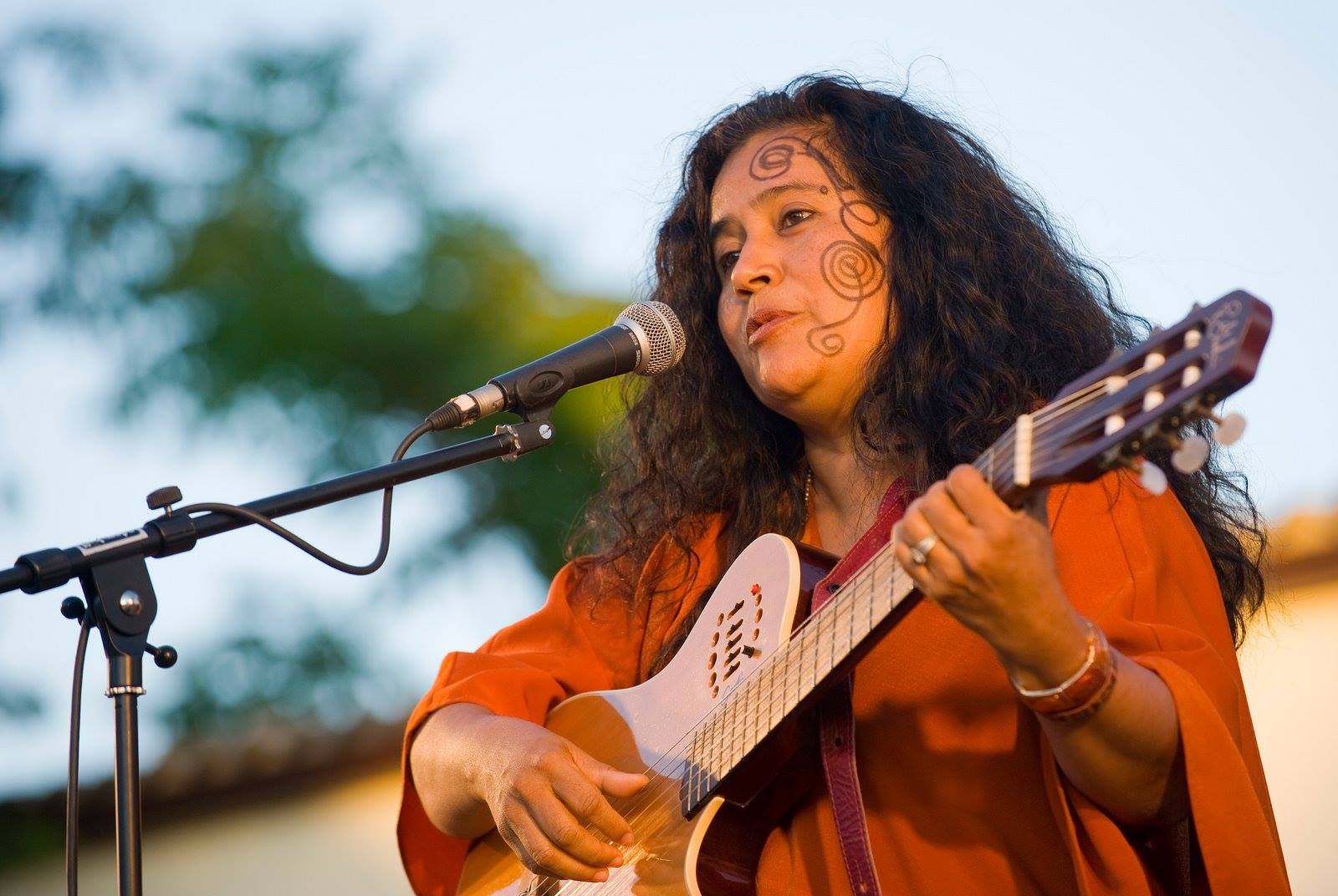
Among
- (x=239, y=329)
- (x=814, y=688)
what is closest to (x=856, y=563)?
(x=814, y=688)

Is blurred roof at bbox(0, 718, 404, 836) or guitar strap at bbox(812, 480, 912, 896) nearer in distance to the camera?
guitar strap at bbox(812, 480, 912, 896)

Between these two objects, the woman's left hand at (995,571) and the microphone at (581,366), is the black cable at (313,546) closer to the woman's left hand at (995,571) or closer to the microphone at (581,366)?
the microphone at (581,366)

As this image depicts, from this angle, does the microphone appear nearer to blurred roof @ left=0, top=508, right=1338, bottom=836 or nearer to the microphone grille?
the microphone grille

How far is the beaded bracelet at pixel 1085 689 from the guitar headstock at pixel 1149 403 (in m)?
0.25

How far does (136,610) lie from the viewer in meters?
2.18

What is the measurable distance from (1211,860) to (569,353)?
1322mm

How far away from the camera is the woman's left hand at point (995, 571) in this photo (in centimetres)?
189

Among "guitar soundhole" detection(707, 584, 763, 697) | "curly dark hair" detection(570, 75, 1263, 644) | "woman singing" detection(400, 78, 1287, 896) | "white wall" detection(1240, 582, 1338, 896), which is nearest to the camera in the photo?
"woman singing" detection(400, 78, 1287, 896)

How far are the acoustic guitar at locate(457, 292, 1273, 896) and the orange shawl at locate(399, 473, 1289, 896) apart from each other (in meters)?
0.19

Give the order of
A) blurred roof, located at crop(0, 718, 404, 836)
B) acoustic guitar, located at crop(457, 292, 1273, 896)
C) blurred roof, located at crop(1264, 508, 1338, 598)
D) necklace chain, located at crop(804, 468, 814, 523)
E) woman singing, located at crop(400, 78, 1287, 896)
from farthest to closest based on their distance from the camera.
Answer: blurred roof, located at crop(0, 718, 404, 836) < blurred roof, located at crop(1264, 508, 1338, 598) < necklace chain, located at crop(804, 468, 814, 523) < woman singing, located at crop(400, 78, 1287, 896) < acoustic guitar, located at crop(457, 292, 1273, 896)

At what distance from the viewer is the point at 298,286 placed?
9.83 m

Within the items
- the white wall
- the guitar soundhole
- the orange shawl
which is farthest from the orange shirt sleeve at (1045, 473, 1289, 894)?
the white wall

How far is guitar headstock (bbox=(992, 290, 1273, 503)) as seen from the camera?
68.6 inches

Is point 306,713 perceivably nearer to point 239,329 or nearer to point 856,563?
point 239,329
